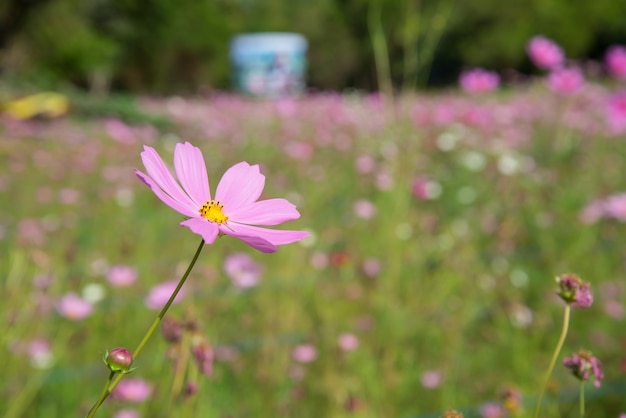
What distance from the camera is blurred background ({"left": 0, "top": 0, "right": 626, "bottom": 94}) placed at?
13.5 meters

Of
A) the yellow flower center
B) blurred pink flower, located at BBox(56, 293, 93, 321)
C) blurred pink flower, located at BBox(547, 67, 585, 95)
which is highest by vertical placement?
the yellow flower center

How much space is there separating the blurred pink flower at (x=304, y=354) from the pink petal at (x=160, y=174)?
2.83 ft

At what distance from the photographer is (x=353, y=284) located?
61.9 inches

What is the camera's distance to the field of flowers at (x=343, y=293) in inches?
39.9

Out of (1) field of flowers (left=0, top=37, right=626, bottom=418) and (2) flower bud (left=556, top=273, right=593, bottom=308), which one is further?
(1) field of flowers (left=0, top=37, right=626, bottom=418)

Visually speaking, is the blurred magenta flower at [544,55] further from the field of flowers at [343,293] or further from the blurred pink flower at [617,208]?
the blurred pink flower at [617,208]

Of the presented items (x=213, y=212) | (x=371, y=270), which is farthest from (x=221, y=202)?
(x=371, y=270)

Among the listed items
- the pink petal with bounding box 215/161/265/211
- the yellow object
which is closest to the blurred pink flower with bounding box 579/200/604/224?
the pink petal with bounding box 215/161/265/211

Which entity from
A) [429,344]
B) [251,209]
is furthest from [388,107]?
[251,209]

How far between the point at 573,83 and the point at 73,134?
3.22 metres

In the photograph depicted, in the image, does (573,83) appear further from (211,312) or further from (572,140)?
(211,312)

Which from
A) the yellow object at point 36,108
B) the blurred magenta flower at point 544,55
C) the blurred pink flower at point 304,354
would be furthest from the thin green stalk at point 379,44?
the yellow object at point 36,108

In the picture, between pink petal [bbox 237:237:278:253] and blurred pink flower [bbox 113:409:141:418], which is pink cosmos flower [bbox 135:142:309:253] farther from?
blurred pink flower [bbox 113:409:141:418]

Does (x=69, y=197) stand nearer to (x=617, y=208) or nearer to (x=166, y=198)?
(x=617, y=208)
